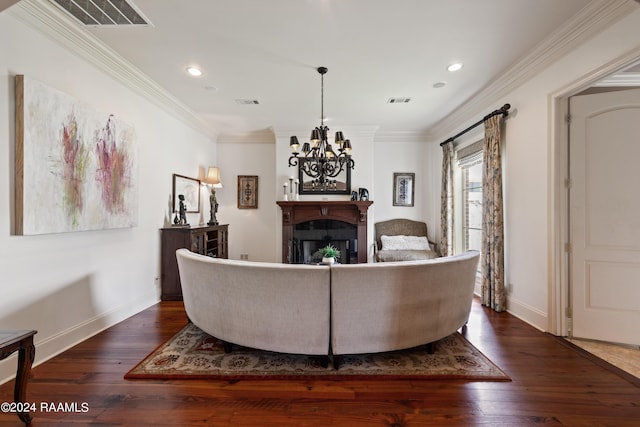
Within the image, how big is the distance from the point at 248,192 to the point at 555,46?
16.8ft

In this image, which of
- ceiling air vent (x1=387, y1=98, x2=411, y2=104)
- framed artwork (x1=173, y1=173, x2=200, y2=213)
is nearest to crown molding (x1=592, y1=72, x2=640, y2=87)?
ceiling air vent (x1=387, y1=98, x2=411, y2=104)

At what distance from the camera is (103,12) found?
2.27 metres

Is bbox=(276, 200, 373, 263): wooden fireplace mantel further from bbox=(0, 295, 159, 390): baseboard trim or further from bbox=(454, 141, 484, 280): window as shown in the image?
bbox=(0, 295, 159, 390): baseboard trim

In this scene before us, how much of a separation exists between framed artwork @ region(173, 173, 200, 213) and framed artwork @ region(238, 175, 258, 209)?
0.97 meters

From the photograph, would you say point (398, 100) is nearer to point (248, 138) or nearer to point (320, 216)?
point (320, 216)

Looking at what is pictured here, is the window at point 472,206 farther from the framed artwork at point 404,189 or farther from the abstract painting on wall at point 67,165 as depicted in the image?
the abstract painting on wall at point 67,165

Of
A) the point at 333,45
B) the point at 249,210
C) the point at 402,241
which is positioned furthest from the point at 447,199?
the point at 249,210

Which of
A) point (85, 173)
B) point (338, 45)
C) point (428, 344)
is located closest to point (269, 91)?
point (338, 45)

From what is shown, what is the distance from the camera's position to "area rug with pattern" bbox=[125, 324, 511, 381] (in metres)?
2.06

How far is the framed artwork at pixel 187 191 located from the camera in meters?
4.25

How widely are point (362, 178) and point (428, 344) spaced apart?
11.6 ft

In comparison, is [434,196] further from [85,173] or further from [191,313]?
[85,173]

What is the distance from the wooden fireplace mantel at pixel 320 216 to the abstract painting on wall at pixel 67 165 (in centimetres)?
258

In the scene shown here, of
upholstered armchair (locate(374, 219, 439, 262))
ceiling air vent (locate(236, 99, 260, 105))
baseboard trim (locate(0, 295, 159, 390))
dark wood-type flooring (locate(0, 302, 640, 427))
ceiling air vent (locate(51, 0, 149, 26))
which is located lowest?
dark wood-type flooring (locate(0, 302, 640, 427))
